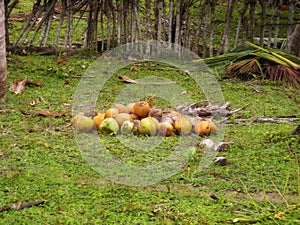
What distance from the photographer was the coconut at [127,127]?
4.55 meters

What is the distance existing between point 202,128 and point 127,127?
0.62 m

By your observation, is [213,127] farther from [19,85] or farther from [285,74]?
[285,74]

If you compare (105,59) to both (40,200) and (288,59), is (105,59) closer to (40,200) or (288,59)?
(288,59)

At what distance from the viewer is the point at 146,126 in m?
4.51

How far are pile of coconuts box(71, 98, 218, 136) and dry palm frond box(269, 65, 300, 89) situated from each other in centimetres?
271

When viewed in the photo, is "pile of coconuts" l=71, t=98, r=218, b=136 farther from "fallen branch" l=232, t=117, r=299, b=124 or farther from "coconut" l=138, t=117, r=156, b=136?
"fallen branch" l=232, t=117, r=299, b=124

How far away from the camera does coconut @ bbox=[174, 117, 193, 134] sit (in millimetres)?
4660

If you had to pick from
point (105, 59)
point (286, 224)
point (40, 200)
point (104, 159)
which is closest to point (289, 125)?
point (104, 159)

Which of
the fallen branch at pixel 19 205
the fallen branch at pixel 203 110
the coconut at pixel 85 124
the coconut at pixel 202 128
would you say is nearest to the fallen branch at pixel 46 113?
the coconut at pixel 85 124

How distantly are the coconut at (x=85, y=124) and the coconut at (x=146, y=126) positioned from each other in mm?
398

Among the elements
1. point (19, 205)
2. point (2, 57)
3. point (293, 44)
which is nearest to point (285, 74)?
point (293, 44)

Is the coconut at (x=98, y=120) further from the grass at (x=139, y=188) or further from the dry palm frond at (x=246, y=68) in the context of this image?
the dry palm frond at (x=246, y=68)

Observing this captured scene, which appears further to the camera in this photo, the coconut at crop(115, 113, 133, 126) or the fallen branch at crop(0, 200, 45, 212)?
the coconut at crop(115, 113, 133, 126)

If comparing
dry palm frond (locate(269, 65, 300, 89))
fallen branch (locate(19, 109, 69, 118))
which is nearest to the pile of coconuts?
fallen branch (locate(19, 109, 69, 118))
